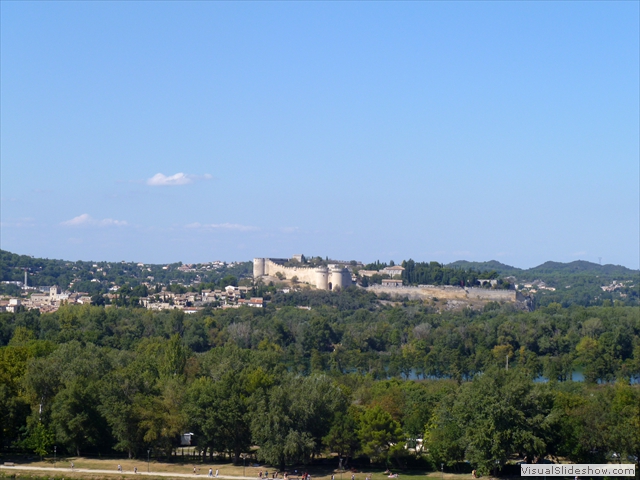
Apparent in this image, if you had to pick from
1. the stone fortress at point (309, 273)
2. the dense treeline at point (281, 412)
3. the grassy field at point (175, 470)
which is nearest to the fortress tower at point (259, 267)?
the stone fortress at point (309, 273)

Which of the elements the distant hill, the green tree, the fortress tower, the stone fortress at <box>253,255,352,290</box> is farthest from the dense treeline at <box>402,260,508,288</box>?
the green tree

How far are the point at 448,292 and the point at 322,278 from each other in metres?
17.3

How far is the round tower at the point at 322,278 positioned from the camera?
131212mm

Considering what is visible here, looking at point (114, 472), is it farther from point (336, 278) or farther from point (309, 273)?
point (309, 273)

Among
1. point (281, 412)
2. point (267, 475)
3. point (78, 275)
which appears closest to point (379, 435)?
point (281, 412)

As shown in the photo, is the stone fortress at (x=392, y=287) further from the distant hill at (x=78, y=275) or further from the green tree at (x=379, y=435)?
the green tree at (x=379, y=435)

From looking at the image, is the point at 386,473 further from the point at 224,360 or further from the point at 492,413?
the point at 224,360

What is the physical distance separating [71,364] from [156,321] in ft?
153

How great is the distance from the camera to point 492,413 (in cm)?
3138

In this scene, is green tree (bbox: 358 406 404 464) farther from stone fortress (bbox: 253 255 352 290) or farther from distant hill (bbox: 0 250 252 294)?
distant hill (bbox: 0 250 252 294)

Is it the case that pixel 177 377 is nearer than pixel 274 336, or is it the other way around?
pixel 177 377

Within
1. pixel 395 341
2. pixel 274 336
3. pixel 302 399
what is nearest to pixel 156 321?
pixel 274 336

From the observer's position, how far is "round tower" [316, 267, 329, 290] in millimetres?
131212

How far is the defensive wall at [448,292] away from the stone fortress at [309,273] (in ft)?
13.9
